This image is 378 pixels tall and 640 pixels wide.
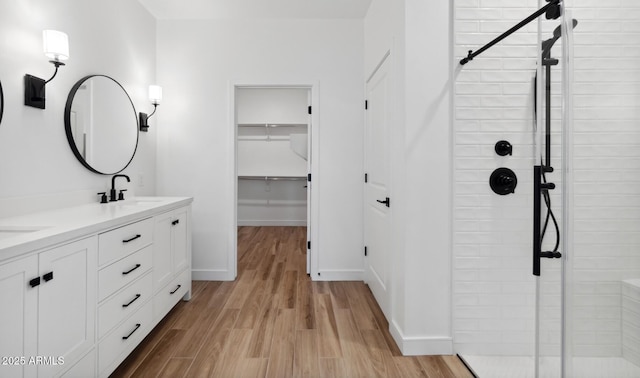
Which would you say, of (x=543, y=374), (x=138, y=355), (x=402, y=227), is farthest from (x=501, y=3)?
(x=138, y=355)

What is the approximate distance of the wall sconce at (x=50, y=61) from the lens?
1.93 m

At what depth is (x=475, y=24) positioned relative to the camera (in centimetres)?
207

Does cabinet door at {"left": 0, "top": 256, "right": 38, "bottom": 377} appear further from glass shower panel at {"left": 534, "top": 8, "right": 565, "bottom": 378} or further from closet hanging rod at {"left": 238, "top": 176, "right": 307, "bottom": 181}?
closet hanging rod at {"left": 238, "top": 176, "right": 307, "bottom": 181}

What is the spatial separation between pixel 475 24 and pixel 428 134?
0.69 m

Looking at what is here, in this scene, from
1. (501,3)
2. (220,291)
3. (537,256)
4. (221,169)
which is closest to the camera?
(537,256)

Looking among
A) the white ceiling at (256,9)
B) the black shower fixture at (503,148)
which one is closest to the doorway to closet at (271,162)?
the white ceiling at (256,9)

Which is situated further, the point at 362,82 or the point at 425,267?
the point at 362,82

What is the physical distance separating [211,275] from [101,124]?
1740 mm

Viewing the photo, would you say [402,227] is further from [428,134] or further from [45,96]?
[45,96]

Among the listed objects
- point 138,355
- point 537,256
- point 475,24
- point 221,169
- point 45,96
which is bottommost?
point 138,355

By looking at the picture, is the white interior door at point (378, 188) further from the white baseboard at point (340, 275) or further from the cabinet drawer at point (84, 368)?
the cabinet drawer at point (84, 368)

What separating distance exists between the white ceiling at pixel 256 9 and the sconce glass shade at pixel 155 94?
2.46ft

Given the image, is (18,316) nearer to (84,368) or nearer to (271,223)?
(84,368)

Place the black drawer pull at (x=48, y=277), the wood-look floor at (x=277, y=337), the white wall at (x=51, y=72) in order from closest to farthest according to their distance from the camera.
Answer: the black drawer pull at (x=48, y=277)
the white wall at (x=51, y=72)
the wood-look floor at (x=277, y=337)
